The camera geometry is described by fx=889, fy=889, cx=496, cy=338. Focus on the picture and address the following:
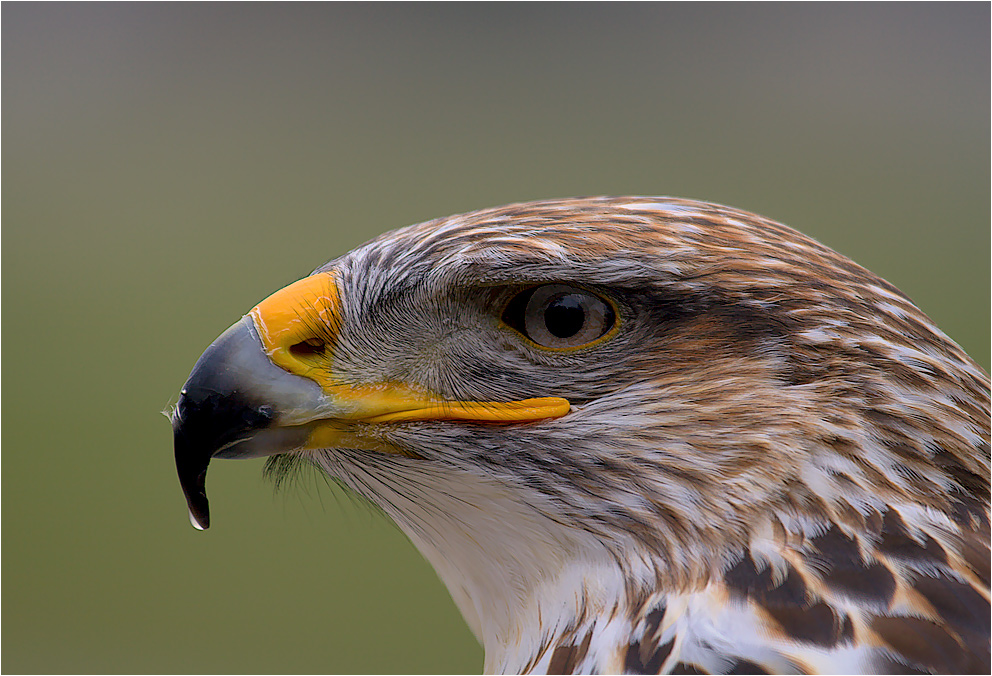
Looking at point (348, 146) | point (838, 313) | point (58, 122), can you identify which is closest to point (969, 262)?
point (348, 146)

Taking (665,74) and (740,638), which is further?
(665,74)

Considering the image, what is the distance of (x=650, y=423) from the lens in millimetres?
1021

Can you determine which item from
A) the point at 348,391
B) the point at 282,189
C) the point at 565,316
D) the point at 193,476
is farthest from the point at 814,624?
the point at 282,189

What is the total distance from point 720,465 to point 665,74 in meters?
5.51

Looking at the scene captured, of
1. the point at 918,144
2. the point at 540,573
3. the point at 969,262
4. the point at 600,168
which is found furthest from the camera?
the point at 918,144

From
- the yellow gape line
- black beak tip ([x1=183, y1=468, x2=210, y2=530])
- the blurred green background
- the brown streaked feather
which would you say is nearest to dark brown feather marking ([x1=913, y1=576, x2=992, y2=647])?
the brown streaked feather

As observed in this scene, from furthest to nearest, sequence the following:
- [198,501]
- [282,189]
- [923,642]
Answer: [282,189], [198,501], [923,642]

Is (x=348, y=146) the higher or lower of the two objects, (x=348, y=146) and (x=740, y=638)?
the higher

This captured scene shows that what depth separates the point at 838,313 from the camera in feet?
3.29

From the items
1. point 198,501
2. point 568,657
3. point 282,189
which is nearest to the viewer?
point 568,657

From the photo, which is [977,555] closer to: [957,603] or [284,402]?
[957,603]

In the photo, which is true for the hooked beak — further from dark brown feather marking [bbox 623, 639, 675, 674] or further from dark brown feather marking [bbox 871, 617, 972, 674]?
dark brown feather marking [bbox 871, 617, 972, 674]

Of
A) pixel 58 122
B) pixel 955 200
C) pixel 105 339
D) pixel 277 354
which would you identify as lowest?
pixel 105 339

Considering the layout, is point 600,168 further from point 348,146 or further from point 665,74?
point 348,146
